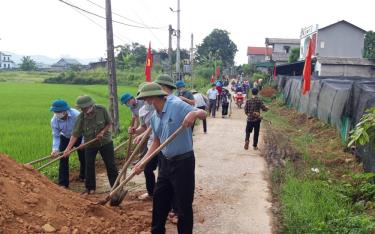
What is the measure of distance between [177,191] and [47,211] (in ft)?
4.44

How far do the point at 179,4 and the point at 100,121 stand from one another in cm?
2283

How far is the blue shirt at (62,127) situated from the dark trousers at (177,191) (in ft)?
8.63

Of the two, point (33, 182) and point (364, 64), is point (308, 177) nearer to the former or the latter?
point (33, 182)

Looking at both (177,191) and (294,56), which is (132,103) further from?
(294,56)

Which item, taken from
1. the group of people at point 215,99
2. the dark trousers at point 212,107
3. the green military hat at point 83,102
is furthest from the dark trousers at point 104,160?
the dark trousers at point 212,107

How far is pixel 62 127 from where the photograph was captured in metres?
6.31

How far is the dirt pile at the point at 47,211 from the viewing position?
3842 millimetres

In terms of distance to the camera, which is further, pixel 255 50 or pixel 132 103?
pixel 255 50

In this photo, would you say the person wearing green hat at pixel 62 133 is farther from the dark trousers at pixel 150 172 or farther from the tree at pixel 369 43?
the tree at pixel 369 43

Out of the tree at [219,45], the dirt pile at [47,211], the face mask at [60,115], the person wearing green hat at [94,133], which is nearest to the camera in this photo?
the dirt pile at [47,211]

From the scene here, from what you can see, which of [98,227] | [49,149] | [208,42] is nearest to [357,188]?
[98,227]

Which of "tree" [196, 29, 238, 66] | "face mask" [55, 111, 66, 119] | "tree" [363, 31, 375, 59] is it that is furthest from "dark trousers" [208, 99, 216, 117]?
"tree" [196, 29, 238, 66]

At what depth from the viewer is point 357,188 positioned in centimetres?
618

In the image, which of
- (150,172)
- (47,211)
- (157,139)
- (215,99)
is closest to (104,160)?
(150,172)
